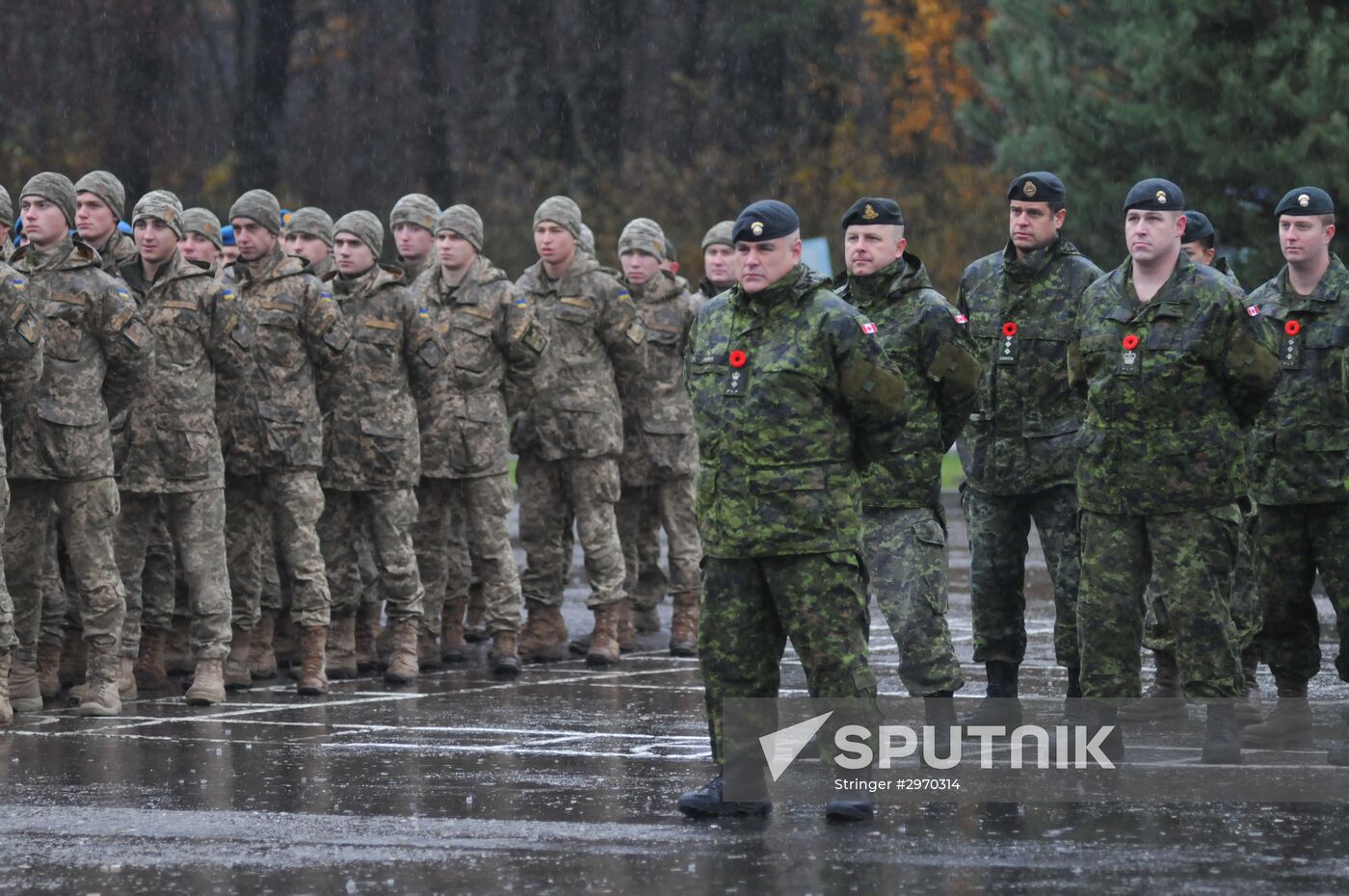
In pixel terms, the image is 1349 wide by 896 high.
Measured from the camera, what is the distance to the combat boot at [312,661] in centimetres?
1246

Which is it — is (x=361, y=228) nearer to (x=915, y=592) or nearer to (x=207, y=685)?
(x=207, y=685)

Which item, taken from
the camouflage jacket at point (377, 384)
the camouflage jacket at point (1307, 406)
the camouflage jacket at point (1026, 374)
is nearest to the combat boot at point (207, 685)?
the camouflage jacket at point (377, 384)

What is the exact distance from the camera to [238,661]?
12.9 metres

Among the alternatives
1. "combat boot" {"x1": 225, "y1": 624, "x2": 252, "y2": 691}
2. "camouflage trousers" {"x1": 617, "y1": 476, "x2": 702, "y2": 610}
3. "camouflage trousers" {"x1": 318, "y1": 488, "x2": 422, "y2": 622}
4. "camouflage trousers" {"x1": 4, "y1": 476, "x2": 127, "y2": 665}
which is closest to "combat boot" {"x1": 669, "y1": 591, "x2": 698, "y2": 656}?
"camouflage trousers" {"x1": 617, "y1": 476, "x2": 702, "y2": 610}

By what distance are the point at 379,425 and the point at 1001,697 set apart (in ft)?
13.2

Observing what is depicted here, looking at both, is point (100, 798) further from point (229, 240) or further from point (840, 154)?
point (840, 154)

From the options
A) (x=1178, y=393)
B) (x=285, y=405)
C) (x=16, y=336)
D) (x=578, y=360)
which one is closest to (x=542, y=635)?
(x=578, y=360)

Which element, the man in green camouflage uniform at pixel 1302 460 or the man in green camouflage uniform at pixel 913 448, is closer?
the man in green camouflage uniform at pixel 913 448

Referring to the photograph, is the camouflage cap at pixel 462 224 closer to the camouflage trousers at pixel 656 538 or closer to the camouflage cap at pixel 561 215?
the camouflage cap at pixel 561 215

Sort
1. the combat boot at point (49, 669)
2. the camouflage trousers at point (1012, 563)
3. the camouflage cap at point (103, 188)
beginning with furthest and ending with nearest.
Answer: the combat boot at point (49, 669)
the camouflage cap at point (103, 188)
the camouflage trousers at point (1012, 563)

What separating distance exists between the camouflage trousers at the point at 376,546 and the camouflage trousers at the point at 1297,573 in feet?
15.7

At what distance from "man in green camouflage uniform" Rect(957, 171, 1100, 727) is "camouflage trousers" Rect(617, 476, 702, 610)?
4214mm

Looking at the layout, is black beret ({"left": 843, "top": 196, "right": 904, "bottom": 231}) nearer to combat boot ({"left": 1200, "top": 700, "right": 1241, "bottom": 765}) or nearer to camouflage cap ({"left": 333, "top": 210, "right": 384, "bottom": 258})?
→ combat boot ({"left": 1200, "top": 700, "right": 1241, "bottom": 765})

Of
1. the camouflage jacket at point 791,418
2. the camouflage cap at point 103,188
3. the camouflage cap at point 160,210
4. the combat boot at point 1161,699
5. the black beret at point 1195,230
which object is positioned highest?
the camouflage cap at point 103,188
